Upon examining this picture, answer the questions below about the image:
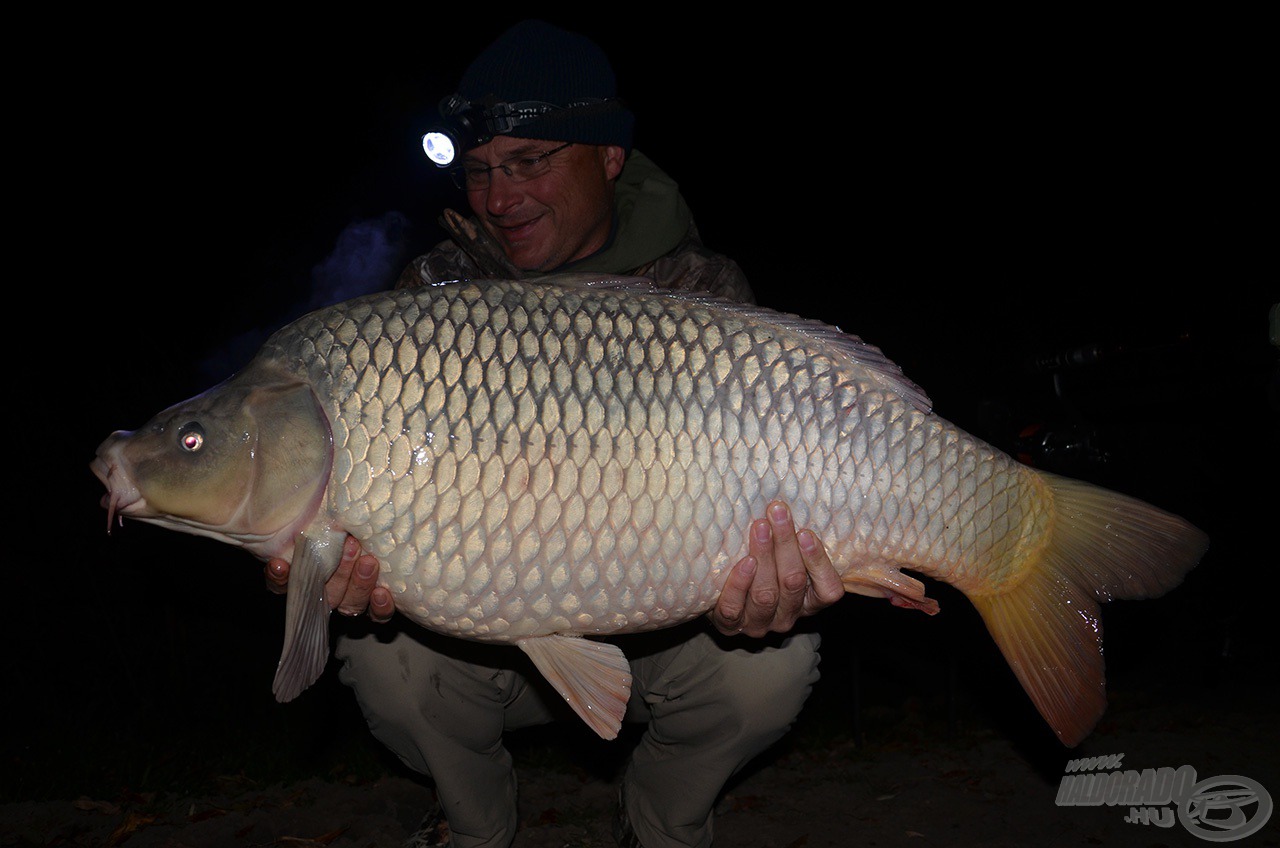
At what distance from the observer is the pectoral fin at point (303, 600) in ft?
3.99

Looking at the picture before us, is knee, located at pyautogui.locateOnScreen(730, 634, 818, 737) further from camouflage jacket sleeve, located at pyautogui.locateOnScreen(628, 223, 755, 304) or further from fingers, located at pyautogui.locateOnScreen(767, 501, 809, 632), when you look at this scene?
camouflage jacket sleeve, located at pyautogui.locateOnScreen(628, 223, 755, 304)

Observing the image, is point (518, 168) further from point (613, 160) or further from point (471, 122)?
point (613, 160)

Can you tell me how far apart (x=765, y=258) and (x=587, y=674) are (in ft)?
32.8

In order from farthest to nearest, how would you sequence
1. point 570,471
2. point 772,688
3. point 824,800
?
point 824,800 → point 772,688 → point 570,471

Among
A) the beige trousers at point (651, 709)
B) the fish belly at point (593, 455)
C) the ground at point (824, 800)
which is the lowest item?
the ground at point (824, 800)

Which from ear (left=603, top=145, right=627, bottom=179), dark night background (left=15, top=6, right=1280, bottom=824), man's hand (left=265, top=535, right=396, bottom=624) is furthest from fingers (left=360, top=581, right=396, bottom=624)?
dark night background (left=15, top=6, right=1280, bottom=824)

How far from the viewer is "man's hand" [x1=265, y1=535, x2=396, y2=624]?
1.23 metres

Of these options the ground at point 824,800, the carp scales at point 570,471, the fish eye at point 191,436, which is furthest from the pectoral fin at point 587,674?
the ground at point 824,800

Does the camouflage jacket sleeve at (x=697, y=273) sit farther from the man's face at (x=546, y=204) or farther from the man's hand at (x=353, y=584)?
the man's hand at (x=353, y=584)

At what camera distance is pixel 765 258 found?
10.9 metres

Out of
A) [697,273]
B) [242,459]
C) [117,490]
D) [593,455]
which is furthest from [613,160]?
[117,490]

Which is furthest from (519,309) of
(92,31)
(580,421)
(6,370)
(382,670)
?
(92,31)

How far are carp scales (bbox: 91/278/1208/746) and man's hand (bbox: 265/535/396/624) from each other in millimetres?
22

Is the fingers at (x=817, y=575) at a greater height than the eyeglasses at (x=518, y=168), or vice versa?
the eyeglasses at (x=518, y=168)
